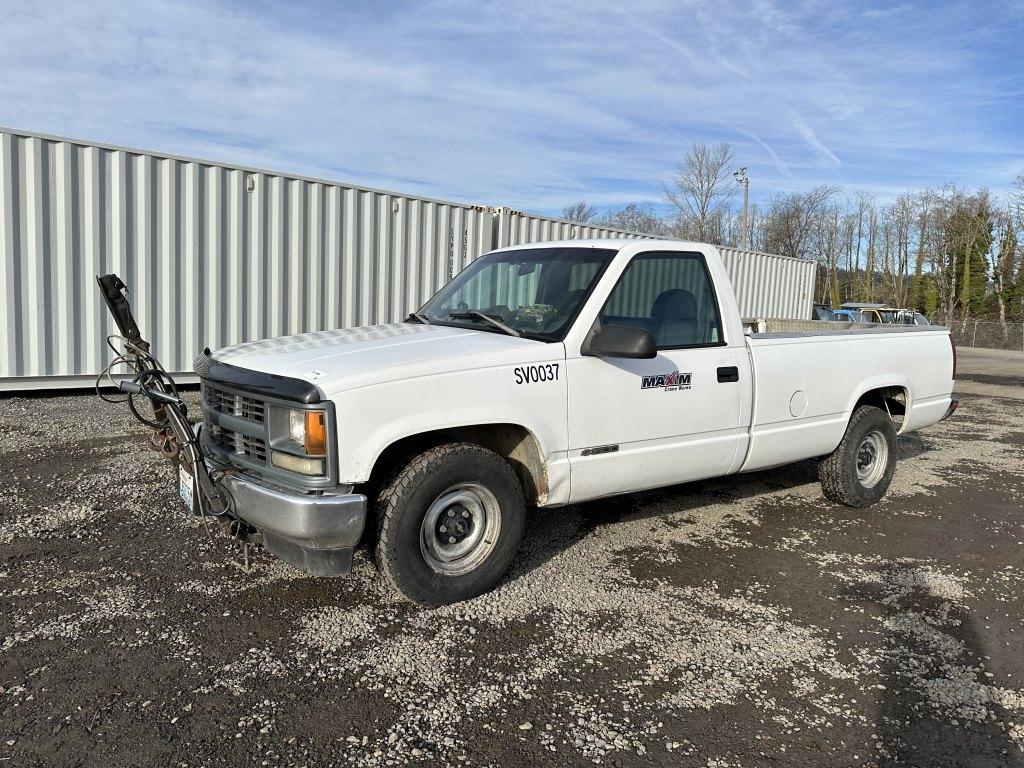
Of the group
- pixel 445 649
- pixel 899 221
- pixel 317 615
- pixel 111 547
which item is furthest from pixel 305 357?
pixel 899 221

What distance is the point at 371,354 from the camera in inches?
144

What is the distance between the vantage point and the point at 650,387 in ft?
14.2

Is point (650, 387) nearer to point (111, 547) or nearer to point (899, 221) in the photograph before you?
point (111, 547)

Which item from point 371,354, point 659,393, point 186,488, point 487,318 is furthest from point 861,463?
point 186,488

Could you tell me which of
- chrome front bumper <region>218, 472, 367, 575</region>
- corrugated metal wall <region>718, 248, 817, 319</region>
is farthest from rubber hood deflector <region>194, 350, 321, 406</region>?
corrugated metal wall <region>718, 248, 817, 319</region>

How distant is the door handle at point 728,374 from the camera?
15.3ft

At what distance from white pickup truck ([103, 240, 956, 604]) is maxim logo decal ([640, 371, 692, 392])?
14 mm

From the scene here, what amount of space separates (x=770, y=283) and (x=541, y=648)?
17.1m

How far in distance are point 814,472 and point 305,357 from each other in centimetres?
526

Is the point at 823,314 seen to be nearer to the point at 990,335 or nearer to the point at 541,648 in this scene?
the point at 990,335

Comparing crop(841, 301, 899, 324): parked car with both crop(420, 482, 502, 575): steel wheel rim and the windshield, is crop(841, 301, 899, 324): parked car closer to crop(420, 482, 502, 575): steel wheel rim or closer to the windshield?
the windshield

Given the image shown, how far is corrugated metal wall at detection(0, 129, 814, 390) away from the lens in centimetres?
855

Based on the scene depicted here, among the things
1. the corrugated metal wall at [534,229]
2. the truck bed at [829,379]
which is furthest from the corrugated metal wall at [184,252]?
the truck bed at [829,379]

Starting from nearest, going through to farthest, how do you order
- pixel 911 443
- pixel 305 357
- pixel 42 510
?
pixel 305 357
pixel 42 510
pixel 911 443
